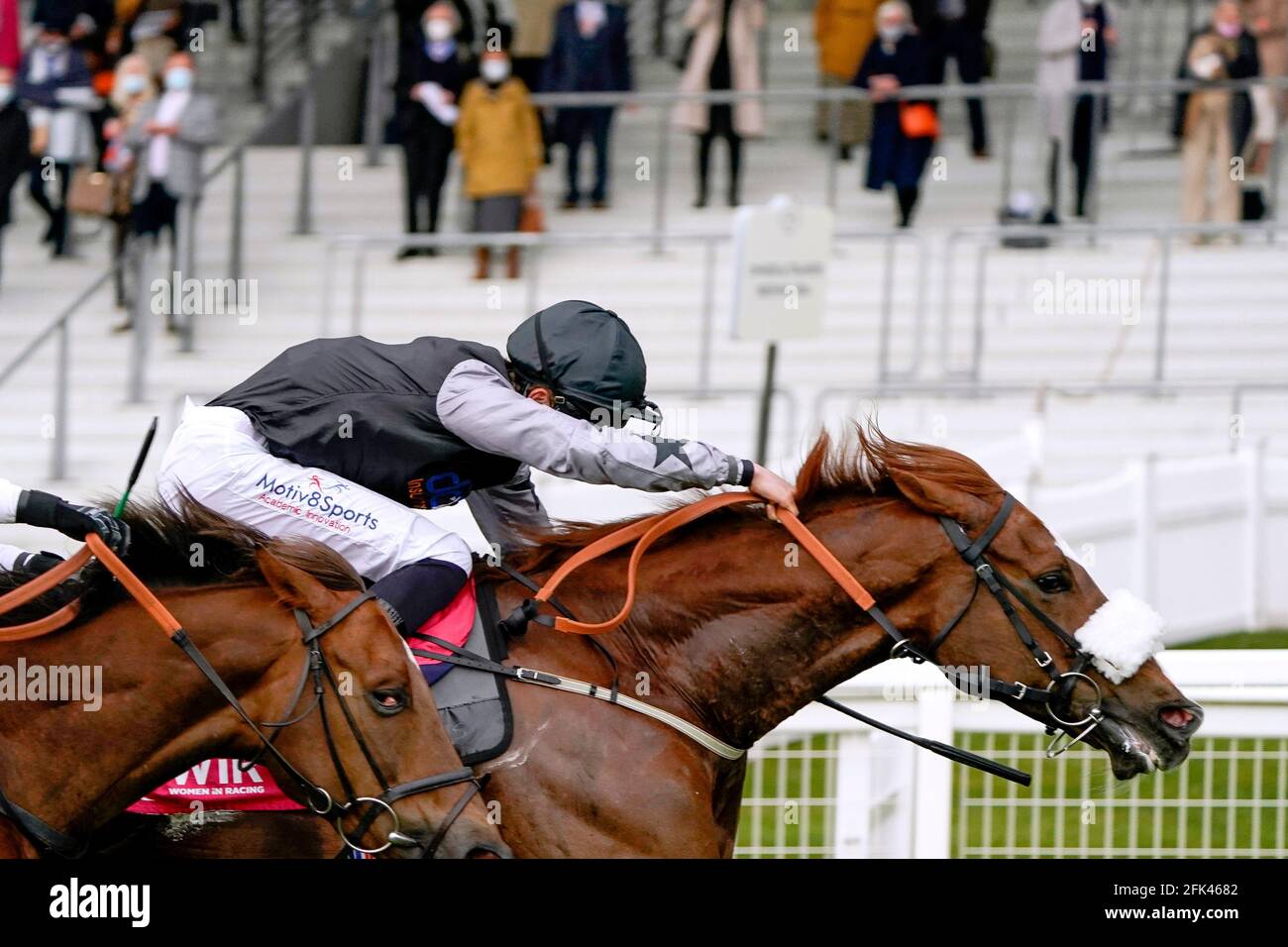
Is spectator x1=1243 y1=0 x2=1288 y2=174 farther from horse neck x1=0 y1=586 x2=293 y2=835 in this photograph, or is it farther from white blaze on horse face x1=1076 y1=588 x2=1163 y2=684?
horse neck x1=0 y1=586 x2=293 y2=835

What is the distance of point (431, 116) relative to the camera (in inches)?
475

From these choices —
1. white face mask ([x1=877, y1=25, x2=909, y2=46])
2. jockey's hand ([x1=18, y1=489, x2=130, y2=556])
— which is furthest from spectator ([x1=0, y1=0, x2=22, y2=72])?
jockey's hand ([x1=18, y1=489, x2=130, y2=556])

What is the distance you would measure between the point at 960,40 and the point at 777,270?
181 inches

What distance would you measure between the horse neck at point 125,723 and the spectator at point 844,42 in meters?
9.33

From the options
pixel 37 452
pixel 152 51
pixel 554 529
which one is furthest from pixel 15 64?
pixel 554 529

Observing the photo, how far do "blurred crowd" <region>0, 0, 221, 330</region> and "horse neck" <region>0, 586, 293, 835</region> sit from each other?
7.31 metres

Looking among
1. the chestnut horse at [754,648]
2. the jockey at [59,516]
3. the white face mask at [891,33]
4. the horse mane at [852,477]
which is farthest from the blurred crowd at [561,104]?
the jockey at [59,516]

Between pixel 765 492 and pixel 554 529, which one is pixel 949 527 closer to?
pixel 765 492

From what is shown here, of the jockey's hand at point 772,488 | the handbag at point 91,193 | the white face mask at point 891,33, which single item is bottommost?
the jockey's hand at point 772,488

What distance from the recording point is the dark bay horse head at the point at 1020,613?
4.79 m

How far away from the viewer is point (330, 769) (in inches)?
168

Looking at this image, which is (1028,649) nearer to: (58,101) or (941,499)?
(941,499)

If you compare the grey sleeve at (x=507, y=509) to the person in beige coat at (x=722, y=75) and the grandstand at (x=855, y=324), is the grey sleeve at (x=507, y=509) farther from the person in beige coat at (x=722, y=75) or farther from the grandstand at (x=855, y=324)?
the person in beige coat at (x=722, y=75)
